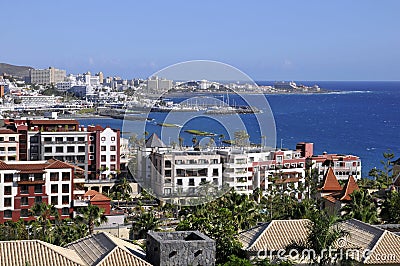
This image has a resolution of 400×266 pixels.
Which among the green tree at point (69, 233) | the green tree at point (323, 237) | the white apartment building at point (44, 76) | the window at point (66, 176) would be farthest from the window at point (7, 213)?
the white apartment building at point (44, 76)

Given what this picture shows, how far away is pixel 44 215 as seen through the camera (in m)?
20.6

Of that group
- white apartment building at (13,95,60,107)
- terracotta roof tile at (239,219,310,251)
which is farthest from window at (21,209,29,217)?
white apartment building at (13,95,60,107)

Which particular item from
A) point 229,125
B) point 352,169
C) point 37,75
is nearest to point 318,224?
point 352,169

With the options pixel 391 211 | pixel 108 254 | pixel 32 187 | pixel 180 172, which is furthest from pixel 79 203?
pixel 108 254

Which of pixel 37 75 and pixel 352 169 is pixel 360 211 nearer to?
pixel 352 169

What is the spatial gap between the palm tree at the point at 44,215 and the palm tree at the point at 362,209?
294 inches

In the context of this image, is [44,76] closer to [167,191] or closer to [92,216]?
[167,191]

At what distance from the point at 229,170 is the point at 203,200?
468cm

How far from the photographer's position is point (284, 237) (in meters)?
13.8

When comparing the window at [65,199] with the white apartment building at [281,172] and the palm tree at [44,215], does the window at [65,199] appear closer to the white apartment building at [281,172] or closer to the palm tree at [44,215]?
the palm tree at [44,215]

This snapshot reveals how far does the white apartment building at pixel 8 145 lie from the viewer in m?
31.5

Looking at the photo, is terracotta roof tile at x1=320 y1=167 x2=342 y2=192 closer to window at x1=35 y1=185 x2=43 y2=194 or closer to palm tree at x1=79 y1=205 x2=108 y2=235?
palm tree at x1=79 y1=205 x2=108 y2=235

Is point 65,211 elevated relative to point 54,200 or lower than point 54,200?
lower

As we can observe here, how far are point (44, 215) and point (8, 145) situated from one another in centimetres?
1174
